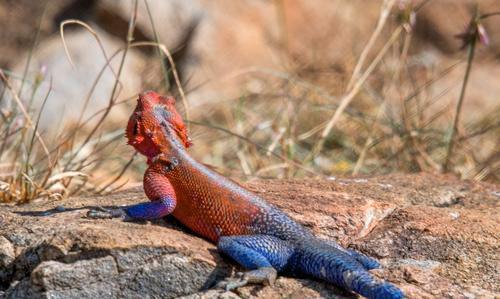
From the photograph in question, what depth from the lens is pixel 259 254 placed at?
10.4 ft

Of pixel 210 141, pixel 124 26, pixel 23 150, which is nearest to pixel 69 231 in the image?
pixel 23 150

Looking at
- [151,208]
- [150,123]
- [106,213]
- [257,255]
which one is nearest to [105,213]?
[106,213]

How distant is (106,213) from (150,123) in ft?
1.46

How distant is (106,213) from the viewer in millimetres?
3428

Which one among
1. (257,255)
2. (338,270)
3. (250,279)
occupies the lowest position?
(250,279)

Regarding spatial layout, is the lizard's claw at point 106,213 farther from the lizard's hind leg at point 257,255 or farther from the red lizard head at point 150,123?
the lizard's hind leg at point 257,255

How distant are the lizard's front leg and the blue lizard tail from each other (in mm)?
589

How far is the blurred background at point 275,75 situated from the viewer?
671cm

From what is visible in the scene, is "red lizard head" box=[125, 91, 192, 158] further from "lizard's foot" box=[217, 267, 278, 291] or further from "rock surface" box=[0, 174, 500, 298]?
"lizard's foot" box=[217, 267, 278, 291]

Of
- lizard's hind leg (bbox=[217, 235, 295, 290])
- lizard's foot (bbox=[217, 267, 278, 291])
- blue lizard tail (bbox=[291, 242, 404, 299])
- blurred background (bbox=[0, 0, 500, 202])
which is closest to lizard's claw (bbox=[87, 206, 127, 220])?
lizard's hind leg (bbox=[217, 235, 295, 290])

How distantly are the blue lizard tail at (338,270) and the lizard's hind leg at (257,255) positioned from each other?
2.6 inches

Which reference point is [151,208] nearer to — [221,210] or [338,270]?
[221,210]

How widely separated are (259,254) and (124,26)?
21.0ft

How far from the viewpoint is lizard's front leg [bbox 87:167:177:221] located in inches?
134
